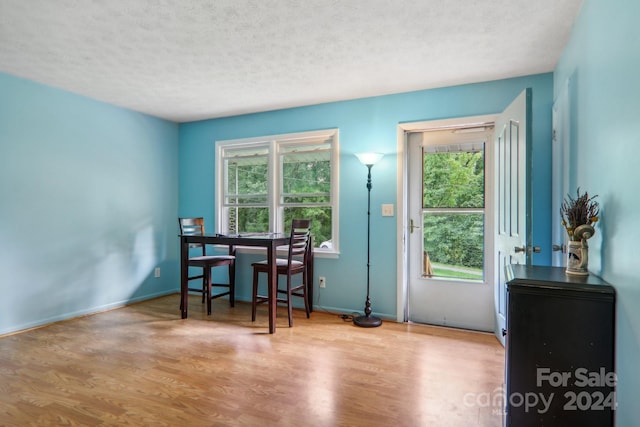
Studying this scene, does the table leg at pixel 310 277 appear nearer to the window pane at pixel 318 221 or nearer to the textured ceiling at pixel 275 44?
the window pane at pixel 318 221

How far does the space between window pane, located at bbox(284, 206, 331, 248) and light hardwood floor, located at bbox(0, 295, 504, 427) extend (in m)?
0.93

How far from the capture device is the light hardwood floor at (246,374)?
1.97 metres

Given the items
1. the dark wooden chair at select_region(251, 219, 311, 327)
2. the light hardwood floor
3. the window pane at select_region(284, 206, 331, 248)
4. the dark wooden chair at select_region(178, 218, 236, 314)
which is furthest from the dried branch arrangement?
the dark wooden chair at select_region(178, 218, 236, 314)

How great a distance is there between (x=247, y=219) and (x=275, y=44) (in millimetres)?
2484

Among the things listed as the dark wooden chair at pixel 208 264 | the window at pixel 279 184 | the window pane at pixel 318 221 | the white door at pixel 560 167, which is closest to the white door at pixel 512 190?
the white door at pixel 560 167

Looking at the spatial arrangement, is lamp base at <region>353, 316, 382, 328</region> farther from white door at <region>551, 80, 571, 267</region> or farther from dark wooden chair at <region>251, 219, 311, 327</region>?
white door at <region>551, 80, 571, 267</region>

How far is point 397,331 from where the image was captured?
11.1 feet

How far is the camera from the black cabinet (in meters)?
1.44

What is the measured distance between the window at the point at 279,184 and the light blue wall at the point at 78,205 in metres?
0.85

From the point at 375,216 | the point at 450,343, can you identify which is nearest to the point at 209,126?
the point at 375,216

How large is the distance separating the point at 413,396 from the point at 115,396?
1803mm

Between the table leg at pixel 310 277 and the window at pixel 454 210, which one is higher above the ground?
the window at pixel 454 210

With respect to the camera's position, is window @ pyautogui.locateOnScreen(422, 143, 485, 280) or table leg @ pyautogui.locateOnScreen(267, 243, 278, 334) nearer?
table leg @ pyautogui.locateOnScreen(267, 243, 278, 334)

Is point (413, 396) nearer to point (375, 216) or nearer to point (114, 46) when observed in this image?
point (375, 216)
